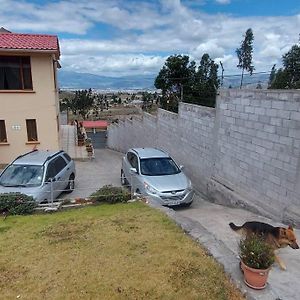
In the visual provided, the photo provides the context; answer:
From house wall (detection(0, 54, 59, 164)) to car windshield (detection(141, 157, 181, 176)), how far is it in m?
8.11

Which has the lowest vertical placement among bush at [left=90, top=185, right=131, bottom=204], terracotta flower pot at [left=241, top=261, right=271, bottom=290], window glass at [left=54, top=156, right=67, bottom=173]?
bush at [left=90, top=185, right=131, bottom=204]

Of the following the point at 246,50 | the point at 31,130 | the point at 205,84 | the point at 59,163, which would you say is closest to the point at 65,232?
the point at 59,163

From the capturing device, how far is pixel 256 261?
4.41 metres

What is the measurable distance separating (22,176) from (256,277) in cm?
767

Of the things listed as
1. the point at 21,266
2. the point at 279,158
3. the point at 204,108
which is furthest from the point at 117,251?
the point at 204,108

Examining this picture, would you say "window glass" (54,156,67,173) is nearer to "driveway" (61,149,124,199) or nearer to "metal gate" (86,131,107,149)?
"driveway" (61,149,124,199)

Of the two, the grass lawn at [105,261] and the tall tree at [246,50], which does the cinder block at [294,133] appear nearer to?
the grass lawn at [105,261]

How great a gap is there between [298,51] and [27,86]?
15.0 meters

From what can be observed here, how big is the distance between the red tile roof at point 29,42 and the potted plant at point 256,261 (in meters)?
14.3

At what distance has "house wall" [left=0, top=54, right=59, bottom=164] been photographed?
635 inches

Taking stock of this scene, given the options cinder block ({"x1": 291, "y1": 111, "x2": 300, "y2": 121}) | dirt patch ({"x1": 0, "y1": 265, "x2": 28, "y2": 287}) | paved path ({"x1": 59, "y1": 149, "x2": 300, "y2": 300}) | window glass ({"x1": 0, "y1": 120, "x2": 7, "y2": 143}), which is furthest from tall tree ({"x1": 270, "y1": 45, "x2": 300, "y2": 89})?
window glass ({"x1": 0, "y1": 120, "x2": 7, "y2": 143})

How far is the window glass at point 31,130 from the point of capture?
16797 mm

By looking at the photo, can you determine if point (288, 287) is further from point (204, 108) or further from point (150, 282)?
point (204, 108)

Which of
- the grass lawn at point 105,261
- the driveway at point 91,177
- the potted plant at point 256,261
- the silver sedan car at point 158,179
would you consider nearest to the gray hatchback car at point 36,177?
the driveway at point 91,177
